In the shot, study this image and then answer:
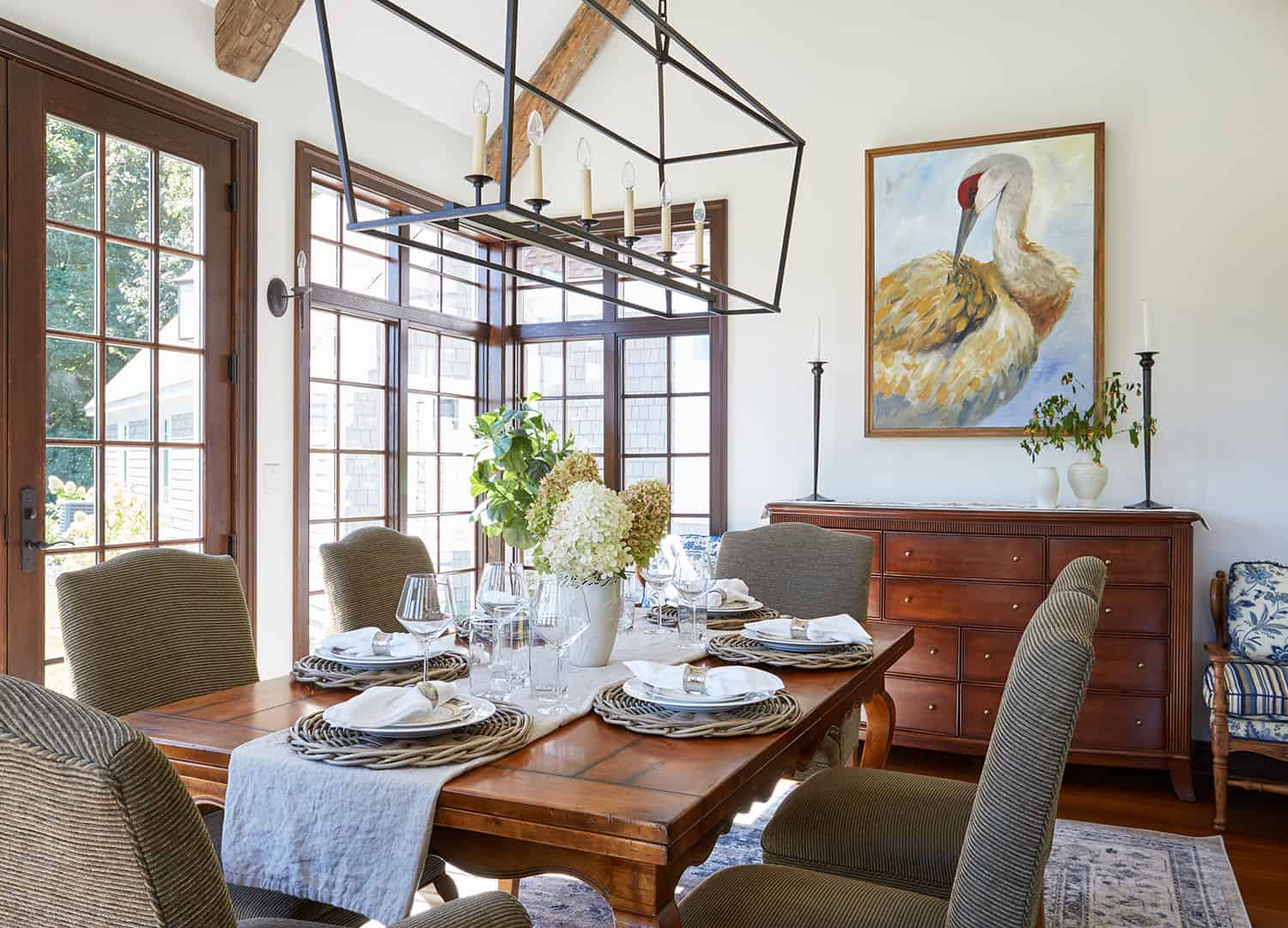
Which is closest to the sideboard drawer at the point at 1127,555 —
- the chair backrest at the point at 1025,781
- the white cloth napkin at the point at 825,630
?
the white cloth napkin at the point at 825,630

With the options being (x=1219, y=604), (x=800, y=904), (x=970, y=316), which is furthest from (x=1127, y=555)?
(x=800, y=904)

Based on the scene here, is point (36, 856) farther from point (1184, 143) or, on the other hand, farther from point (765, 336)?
point (1184, 143)

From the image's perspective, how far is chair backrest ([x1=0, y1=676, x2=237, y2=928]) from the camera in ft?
2.48

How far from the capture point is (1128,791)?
3770 mm

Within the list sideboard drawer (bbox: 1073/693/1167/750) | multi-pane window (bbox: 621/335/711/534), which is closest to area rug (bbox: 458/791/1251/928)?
sideboard drawer (bbox: 1073/693/1167/750)

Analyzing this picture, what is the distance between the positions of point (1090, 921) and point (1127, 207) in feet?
9.28

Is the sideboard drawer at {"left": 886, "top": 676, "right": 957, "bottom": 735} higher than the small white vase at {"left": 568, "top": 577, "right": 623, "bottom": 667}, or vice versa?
the small white vase at {"left": 568, "top": 577, "right": 623, "bottom": 667}

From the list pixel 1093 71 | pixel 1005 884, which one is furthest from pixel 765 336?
pixel 1005 884

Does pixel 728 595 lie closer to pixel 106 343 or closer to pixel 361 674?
pixel 361 674

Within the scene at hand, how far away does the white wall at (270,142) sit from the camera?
11.0 feet

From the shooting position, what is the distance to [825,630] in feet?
7.73

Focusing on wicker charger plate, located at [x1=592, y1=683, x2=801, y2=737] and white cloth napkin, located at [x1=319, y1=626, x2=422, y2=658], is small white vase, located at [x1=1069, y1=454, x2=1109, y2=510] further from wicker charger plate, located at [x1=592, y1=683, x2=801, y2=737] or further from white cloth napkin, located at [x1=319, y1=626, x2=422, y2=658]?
white cloth napkin, located at [x1=319, y1=626, x2=422, y2=658]

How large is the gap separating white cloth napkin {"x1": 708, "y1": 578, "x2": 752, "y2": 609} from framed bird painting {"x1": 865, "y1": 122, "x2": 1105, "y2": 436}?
1.85m

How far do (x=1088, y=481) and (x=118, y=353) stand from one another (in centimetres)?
356
